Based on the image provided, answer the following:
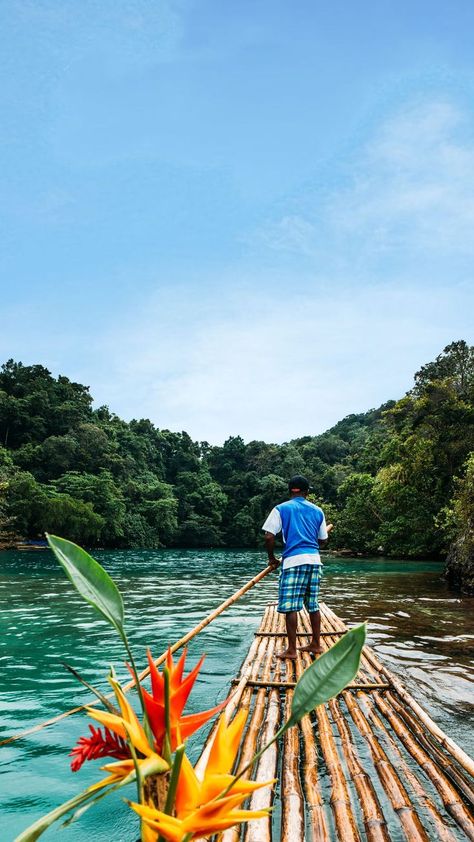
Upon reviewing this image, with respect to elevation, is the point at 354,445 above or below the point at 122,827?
above

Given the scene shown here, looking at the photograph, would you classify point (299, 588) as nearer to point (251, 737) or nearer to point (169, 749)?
point (251, 737)

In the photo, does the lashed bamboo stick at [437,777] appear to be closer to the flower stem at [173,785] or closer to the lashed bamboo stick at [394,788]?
the lashed bamboo stick at [394,788]

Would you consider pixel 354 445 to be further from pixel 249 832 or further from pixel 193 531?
pixel 249 832

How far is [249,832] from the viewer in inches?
72.3

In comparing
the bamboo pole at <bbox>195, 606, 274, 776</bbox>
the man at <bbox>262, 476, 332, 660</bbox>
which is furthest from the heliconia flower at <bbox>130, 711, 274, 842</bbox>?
the man at <bbox>262, 476, 332, 660</bbox>

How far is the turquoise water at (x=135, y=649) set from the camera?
2961 mm

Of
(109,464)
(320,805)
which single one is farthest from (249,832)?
(109,464)

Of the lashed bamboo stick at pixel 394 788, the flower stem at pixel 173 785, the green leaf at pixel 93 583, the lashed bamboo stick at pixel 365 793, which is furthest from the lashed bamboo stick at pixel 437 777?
the green leaf at pixel 93 583

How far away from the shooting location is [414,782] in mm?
2348

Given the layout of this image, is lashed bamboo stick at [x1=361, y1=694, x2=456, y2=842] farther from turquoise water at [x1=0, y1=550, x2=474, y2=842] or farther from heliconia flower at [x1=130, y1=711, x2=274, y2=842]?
heliconia flower at [x1=130, y1=711, x2=274, y2=842]

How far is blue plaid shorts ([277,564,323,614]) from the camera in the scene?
4.51 meters

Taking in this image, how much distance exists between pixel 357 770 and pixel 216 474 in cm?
5550

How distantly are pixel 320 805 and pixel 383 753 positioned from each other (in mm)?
545

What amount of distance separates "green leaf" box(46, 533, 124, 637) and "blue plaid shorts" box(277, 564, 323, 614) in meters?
3.64
